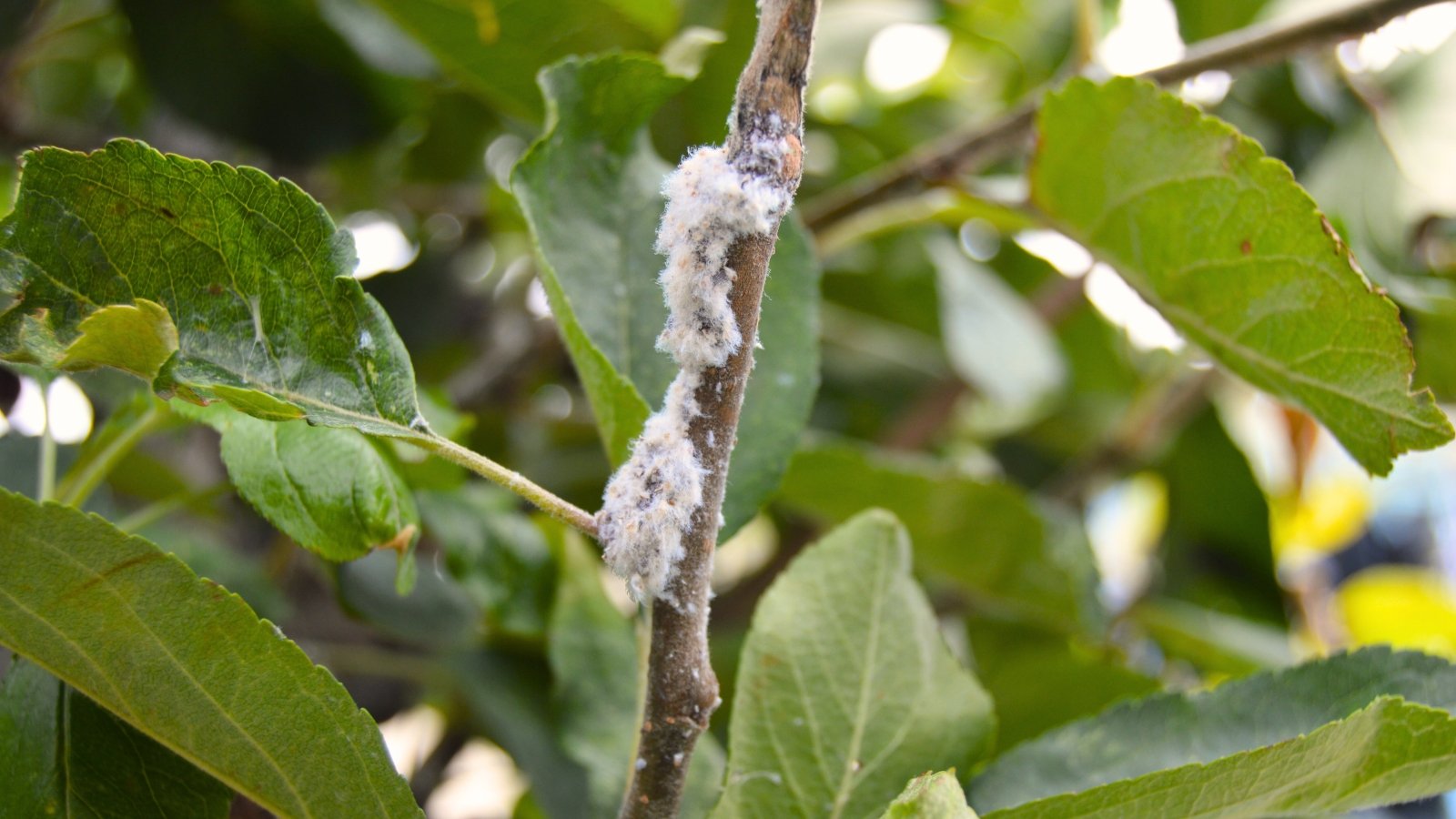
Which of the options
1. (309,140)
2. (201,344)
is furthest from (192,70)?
(201,344)

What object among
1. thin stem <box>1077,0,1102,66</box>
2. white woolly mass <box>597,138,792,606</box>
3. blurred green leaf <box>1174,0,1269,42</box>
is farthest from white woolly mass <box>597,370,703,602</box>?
blurred green leaf <box>1174,0,1269,42</box>

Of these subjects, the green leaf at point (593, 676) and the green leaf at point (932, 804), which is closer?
the green leaf at point (932, 804)

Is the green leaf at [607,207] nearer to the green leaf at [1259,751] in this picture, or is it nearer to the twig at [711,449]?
the twig at [711,449]

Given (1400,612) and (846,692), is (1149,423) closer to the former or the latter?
(1400,612)

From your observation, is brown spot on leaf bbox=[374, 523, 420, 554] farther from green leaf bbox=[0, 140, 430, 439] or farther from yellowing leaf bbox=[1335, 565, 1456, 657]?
yellowing leaf bbox=[1335, 565, 1456, 657]

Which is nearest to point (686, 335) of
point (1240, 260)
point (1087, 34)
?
point (1240, 260)

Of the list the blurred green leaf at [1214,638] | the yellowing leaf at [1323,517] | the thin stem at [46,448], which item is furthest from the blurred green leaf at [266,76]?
the yellowing leaf at [1323,517]

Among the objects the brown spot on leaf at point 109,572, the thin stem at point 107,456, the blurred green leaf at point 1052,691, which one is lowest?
the brown spot on leaf at point 109,572
